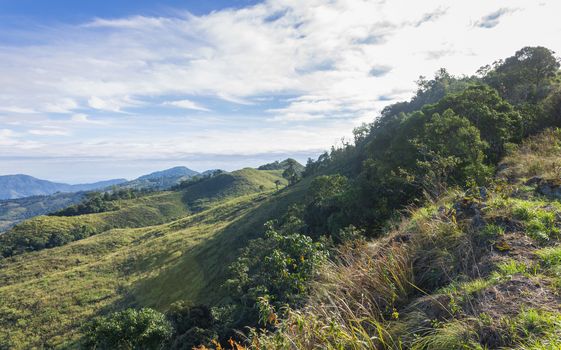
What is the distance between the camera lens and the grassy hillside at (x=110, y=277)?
164 ft

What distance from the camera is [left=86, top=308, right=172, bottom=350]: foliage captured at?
29516mm

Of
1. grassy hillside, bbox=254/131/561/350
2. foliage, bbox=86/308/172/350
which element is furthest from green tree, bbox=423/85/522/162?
foliage, bbox=86/308/172/350

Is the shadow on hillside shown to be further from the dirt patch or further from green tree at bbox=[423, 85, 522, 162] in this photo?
the dirt patch

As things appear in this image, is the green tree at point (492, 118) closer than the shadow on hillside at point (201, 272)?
Yes

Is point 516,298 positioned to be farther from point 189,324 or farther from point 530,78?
point 530,78

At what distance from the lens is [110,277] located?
67.9m

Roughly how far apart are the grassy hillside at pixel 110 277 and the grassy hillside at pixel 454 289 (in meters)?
42.5

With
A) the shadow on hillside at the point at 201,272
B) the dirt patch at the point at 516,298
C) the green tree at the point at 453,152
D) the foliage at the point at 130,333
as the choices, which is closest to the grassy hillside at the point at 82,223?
the shadow on hillside at the point at 201,272

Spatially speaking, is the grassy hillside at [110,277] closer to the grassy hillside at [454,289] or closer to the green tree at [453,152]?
the green tree at [453,152]

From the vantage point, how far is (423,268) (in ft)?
20.7

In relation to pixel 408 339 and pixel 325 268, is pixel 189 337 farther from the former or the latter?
pixel 408 339

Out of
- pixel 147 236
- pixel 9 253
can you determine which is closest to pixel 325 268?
pixel 147 236

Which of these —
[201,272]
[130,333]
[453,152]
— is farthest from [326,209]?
[201,272]

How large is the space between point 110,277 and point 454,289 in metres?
77.4
